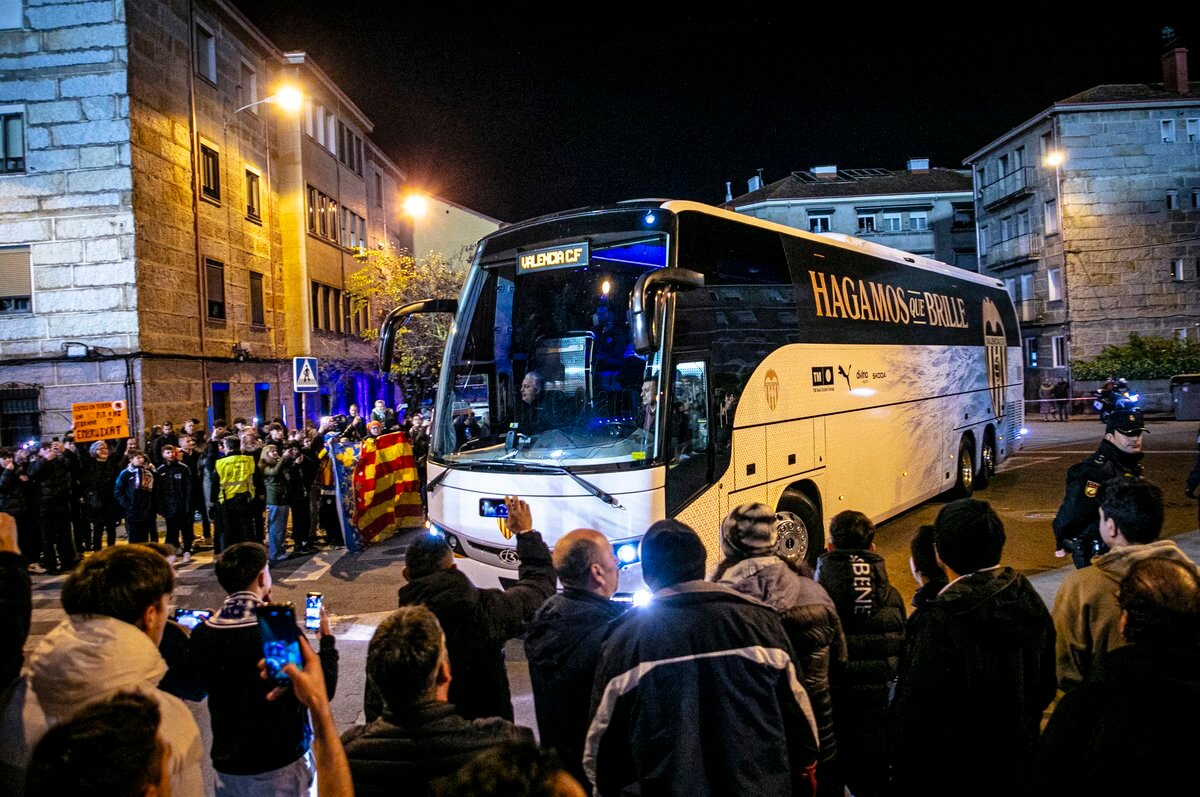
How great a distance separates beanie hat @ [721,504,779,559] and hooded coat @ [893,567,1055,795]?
0.89m

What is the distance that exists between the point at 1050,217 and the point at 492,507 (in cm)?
4361

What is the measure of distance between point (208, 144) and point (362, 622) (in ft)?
64.3

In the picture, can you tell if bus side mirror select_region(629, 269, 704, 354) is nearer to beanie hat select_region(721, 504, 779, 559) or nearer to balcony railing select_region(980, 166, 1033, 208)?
beanie hat select_region(721, 504, 779, 559)

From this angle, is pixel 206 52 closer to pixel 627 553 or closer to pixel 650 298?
pixel 650 298

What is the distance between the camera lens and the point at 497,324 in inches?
349

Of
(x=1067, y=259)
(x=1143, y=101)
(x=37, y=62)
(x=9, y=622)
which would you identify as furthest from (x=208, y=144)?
(x=1143, y=101)

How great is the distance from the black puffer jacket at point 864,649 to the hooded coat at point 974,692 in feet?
2.34

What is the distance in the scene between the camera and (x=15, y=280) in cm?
1988

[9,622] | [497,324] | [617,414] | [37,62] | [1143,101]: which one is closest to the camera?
[9,622]

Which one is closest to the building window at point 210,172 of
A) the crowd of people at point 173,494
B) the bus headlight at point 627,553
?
the crowd of people at point 173,494

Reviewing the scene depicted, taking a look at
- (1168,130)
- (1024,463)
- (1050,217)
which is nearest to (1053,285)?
(1050,217)

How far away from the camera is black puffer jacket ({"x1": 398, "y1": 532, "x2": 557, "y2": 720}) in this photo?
12.0 feet

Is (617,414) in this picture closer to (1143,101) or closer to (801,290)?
(801,290)

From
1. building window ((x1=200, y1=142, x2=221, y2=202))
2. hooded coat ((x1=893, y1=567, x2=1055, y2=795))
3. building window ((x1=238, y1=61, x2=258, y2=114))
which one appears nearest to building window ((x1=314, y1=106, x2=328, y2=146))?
building window ((x1=238, y1=61, x2=258, y2=114))
